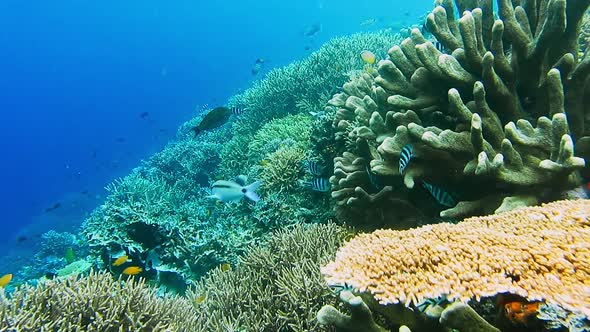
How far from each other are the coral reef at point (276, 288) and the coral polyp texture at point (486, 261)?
122 centimetres

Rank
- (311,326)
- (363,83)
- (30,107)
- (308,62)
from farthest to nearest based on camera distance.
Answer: (30,107) → (308,62) → (363,83) → (311,326)

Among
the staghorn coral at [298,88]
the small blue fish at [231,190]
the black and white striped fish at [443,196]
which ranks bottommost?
the black and white striped fish at [443,196]

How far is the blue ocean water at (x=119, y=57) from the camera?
89.6 metres

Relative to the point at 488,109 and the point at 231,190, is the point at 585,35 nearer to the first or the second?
the point at 488,109

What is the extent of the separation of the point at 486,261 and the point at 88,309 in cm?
320

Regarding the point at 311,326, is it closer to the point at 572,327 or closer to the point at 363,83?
the point at 572,327

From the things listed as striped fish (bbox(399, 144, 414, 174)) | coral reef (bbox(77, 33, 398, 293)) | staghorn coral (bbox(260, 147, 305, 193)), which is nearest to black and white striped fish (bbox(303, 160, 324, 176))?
coral reef (bbox(77, 33, 398, 293))

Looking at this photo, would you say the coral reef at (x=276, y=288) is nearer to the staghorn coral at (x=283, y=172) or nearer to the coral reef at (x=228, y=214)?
the coral reef at (x=228, y=214)

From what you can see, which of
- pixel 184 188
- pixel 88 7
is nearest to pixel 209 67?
pixel 88 7

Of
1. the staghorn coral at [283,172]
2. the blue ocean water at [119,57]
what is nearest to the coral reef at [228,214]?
the staghorn coral at [283,172]

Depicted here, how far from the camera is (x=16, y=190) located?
70625 millimetres

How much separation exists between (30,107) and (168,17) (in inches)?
2073

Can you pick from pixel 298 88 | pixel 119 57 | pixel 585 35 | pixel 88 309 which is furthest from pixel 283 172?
pixel 119 57

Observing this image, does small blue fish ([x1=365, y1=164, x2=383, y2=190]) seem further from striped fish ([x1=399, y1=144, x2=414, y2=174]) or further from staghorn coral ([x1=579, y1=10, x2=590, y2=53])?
staghorn coral ([x1=579, y1=10, x2=590, y2=53])
